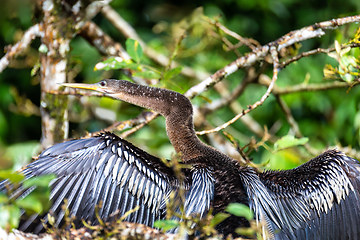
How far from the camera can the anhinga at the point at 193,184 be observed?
2.37 meters

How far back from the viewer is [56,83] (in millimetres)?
3018

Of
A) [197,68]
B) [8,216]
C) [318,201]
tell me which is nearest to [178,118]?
[318,201]

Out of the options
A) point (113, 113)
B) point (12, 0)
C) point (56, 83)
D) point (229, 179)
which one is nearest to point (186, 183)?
point (229, 179)

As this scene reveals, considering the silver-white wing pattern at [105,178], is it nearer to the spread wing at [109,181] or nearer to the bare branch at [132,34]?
the spread wing at [109,181]

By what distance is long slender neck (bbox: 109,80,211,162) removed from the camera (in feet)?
9.23

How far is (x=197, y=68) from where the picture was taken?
5328mm

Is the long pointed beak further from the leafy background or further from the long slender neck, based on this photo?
the leafy background

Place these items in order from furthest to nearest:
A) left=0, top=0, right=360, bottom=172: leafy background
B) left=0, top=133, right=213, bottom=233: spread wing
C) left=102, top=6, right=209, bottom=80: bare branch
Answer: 1. left=0, top=0, right=360, bottom=172: leafy background
2. left=102, top=6, right=209, bottom=80: bare branch
3. left=0, top=133, right=213, bottom=233: spread wing

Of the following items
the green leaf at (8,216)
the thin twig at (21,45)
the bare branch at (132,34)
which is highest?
the bare branch at (132,34)

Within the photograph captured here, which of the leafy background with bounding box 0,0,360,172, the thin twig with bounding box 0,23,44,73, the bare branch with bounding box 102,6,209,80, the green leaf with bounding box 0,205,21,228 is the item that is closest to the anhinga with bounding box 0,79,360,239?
the green leaf with bounding box 0,205,21,228

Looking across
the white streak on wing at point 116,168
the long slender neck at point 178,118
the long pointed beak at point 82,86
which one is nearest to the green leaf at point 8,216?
the white streak on wing at point 116,168

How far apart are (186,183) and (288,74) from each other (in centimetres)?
369

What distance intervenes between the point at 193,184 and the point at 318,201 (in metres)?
0.75

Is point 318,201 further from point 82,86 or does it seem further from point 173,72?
point 82,86
